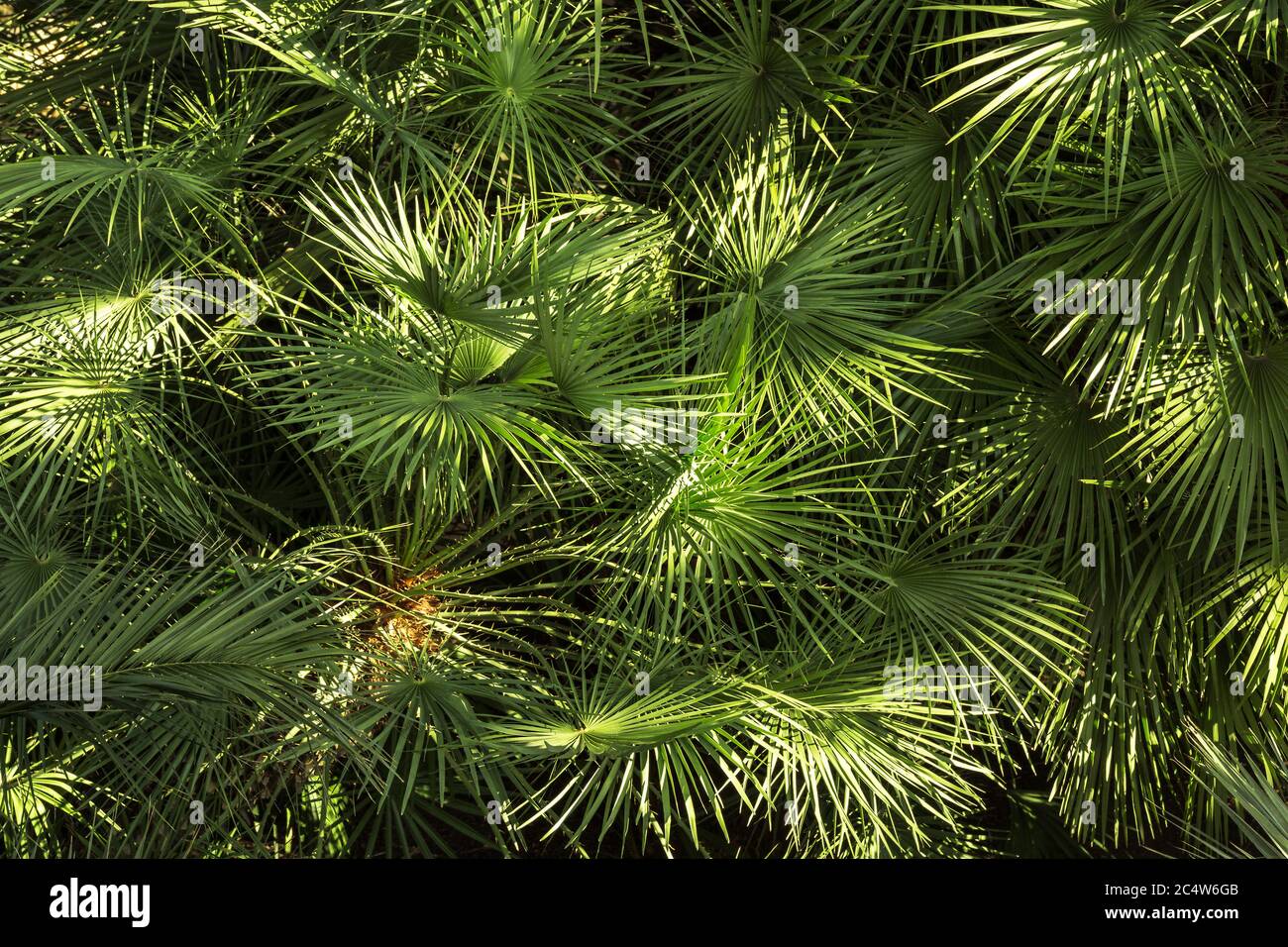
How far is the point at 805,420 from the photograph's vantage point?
7.01 ft

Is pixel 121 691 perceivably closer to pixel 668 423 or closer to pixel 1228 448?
pixel 668 423

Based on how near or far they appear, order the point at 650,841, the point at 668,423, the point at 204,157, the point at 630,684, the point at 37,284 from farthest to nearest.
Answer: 1. the point at 650,841
2. the point at 37,284
3. the point at 204,157
4. the point at 630,684
5. the point at 668,423

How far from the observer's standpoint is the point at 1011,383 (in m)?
2.42

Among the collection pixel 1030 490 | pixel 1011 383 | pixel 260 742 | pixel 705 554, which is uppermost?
pixel 1011 383

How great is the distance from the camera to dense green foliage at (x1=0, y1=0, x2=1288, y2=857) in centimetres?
203

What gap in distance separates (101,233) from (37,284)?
288 mm

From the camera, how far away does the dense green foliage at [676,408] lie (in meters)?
2.03

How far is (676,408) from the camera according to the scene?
6.68 feet
